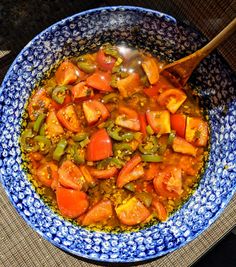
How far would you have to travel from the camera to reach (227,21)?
175cm

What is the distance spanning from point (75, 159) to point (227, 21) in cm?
84

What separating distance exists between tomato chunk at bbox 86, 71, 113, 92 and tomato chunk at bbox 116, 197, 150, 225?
0.49 meters

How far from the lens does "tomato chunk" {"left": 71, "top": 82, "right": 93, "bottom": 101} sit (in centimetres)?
197

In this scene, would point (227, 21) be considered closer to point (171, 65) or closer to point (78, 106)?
point (171, 65)

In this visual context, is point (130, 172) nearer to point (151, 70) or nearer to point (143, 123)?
point (143, 123)

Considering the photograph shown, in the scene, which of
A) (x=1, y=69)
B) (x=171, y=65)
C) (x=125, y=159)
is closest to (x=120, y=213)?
(x=125, y=159)

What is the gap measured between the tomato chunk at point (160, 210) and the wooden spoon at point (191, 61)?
0.53 m

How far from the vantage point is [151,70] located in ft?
6.58

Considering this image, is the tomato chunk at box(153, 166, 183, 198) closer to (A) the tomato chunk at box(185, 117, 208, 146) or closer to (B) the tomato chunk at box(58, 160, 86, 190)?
(A) the tomato chunk at box(185, 117, 208, 146)

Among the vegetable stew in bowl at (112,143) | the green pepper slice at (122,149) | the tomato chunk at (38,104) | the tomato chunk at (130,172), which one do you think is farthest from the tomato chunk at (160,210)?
the tomato chunk at (38,104)

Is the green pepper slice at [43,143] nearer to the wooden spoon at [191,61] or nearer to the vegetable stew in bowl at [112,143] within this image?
the vegetable stew in bowl at [112,143]

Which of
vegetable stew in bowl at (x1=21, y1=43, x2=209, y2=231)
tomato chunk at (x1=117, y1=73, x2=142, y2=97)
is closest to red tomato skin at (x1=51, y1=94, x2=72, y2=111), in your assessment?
vegetable stew in bowl at (x1=21, y1=43, x2=209, y2=231)

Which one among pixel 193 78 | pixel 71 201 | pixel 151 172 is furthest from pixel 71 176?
pixel 193 78

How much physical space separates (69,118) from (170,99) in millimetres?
447
